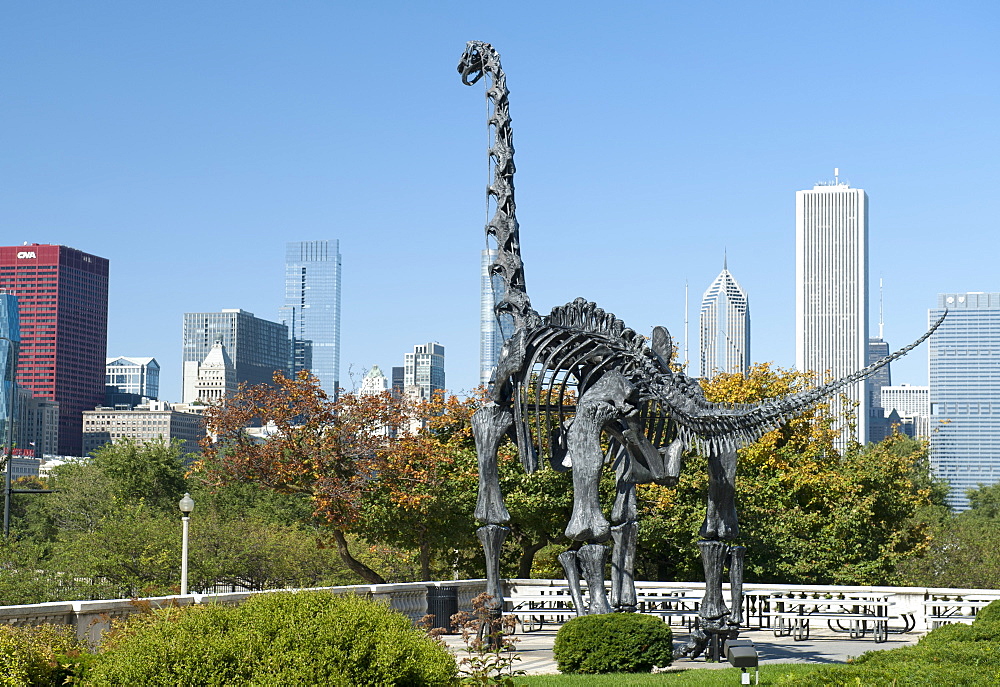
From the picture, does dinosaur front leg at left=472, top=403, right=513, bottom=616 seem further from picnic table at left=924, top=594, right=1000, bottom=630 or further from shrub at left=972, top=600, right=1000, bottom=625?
picnic table at left=924, top=594, right=1000, bottom=630

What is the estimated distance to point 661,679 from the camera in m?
13.5

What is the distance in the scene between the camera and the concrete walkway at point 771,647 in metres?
15.9

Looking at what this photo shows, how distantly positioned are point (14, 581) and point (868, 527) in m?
18.9

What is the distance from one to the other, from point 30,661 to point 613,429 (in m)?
7.80

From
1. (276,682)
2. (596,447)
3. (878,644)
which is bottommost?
(878,644)

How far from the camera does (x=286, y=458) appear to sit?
2906 centimetres

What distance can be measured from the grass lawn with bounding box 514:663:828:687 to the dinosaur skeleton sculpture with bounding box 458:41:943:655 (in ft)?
3.69

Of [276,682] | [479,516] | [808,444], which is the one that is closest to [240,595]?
[479,516]

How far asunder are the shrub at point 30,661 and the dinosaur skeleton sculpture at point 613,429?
598 centimetres

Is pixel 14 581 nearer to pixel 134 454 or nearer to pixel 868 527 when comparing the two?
pixel 868 527

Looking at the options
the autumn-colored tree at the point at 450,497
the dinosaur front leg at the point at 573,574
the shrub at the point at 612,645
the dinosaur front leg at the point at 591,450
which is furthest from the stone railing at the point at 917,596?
the dinosaur front leg at the point at 591,450

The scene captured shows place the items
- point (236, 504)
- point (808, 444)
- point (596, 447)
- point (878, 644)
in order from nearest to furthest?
point (596, 447) → point (878, 644) → point (808, 444) → point (236, 504)

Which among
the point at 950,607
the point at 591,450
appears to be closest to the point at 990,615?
the point at 950,607

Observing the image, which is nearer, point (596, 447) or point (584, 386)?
point (596, 447)
